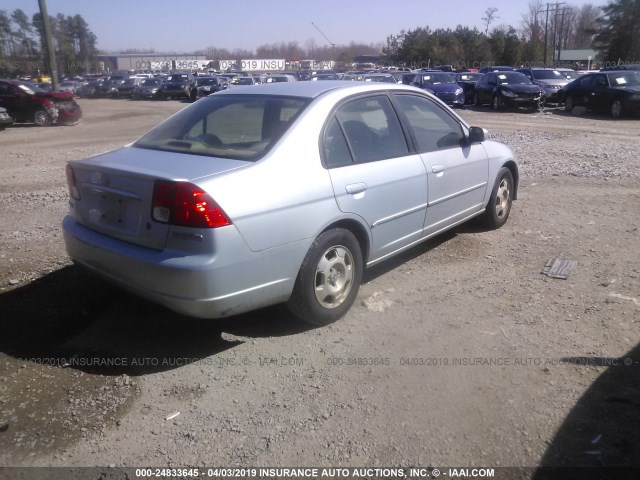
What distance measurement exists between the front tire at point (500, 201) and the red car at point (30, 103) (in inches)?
713

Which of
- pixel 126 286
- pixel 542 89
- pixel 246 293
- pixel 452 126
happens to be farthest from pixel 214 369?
pixel 542 89

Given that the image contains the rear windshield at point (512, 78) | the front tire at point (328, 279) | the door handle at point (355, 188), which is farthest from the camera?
the rear windshield at point (512, 78)

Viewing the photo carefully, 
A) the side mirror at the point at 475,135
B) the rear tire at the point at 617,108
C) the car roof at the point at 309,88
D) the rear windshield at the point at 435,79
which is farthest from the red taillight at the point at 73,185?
the rear windshield at the point at 435,79

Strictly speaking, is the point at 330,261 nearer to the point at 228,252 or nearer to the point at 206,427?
the point at 228,252

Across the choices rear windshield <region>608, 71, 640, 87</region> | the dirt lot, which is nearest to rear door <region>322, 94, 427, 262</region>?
the dirt lot

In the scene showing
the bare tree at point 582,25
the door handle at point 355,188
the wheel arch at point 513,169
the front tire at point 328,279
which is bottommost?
the front tire at point 328,279

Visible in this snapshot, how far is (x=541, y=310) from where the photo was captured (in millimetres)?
4398

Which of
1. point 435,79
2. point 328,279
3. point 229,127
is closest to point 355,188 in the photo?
point 328,279

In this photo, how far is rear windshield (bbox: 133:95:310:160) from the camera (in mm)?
3982

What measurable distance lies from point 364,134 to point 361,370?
184cm

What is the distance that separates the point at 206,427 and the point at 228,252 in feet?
3.19

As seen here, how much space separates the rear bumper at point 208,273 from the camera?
11.0ft

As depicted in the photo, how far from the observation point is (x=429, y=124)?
5.33 meters

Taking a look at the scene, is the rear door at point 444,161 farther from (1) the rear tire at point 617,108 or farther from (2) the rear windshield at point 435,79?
(2) the rear windshield at point 435,79
